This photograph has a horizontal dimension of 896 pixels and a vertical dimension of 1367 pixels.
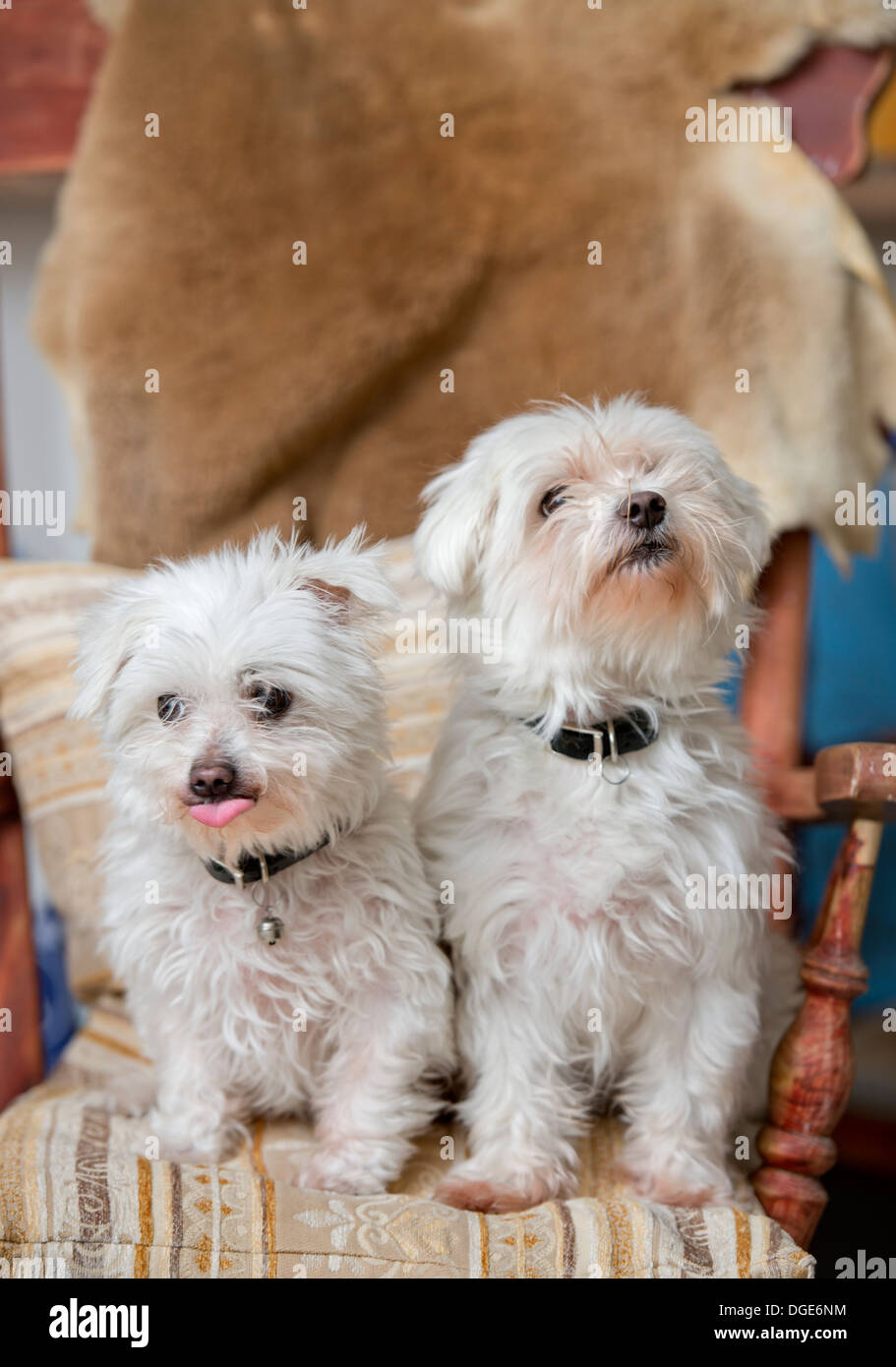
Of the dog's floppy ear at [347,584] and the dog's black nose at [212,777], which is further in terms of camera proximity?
the dog's floppy ear at [347,584]

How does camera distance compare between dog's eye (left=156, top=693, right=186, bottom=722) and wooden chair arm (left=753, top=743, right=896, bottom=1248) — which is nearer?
dog's eye (left=156, top=693, right=186, bottom=722)

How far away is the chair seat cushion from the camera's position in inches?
51.3

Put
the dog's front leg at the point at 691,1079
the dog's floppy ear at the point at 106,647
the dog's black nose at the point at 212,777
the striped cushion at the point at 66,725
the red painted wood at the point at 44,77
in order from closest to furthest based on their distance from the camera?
the dog's black nose at the point at 212,777
the dog's floppy ear at the point at 106,647
the dog's front leg at the point at 691,1079
the striped cushion at the point at 66,725
the red painted wood at the point at 44,77

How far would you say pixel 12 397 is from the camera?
287cm

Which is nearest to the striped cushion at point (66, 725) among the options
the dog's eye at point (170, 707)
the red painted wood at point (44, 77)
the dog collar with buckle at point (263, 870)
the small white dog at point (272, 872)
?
the small white dog at point (272, 872)

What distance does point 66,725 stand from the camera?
1.99m

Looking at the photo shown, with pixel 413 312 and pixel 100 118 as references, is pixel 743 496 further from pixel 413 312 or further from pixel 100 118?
pixel 100 118

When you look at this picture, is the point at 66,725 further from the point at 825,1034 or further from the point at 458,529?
the point at 825,1034

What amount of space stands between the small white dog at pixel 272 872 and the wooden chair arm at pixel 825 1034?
43 cm

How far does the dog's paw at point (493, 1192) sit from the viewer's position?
144 centimetres

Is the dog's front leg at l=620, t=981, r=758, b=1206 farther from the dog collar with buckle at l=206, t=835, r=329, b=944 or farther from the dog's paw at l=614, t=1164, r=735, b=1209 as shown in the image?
the dog collar with buckle at l=206, t=835, r=329, b=944

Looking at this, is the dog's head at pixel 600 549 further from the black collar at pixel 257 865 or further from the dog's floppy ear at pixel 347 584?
the black collar at pixel 257 865

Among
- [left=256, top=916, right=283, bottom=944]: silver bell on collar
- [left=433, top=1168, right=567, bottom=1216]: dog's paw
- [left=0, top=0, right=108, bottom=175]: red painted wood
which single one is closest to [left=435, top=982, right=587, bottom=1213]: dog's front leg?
[left=433, top=1168, right=567, bottom=1216]: dog's paw
